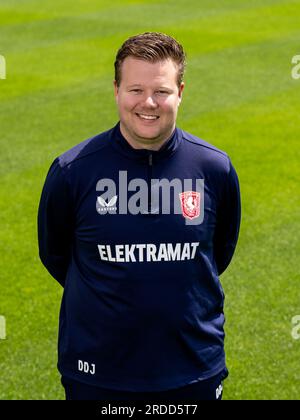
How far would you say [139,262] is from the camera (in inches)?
111

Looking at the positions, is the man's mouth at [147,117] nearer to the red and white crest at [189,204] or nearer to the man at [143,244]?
the man at [143,244]

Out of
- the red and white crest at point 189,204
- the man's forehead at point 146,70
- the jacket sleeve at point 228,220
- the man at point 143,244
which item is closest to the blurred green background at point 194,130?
the jacket sleeve at point 228,220

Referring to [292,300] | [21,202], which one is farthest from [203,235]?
[21,202]

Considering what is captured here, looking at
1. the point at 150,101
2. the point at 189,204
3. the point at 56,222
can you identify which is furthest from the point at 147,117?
the point at 56,222

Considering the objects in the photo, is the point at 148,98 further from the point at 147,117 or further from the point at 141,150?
the point at 141,150

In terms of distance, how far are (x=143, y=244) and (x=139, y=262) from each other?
7cm

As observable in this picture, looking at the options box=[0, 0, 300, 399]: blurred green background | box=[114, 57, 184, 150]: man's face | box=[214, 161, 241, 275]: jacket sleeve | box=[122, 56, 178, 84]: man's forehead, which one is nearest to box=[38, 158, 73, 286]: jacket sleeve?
box=[114, 57, 184, 150]: man's face

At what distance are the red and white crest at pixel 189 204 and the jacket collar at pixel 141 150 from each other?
0.18m

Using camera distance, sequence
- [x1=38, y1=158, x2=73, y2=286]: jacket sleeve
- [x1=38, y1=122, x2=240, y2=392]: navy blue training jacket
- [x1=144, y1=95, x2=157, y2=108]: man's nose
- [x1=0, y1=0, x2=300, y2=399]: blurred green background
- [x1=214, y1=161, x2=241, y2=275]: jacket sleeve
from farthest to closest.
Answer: [x1=0, y1=0, x2=300, y2=399]: blurred green background
[x1=214, y1=161, x2=241, y2=275]: jacket sleeve
[x1=38, y1=158, x2=73, y2=286]: jacket sleeve
[x1=38, y1=122, x2=240, y2=392]: navy blue training jacket
[x1=144, y1=95, x2=157, y2=108]: man's nose

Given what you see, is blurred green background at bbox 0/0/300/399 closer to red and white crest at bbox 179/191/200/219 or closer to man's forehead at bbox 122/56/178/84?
red and white crest at bbox 179/191/200/219

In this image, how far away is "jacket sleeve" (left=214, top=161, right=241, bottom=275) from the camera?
312 cm

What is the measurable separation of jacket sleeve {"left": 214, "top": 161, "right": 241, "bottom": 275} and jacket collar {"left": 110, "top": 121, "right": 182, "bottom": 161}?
0.31 metres

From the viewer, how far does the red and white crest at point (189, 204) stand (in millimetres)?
2873

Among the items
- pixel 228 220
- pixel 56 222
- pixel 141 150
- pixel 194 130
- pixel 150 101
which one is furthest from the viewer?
pixel 194 130
